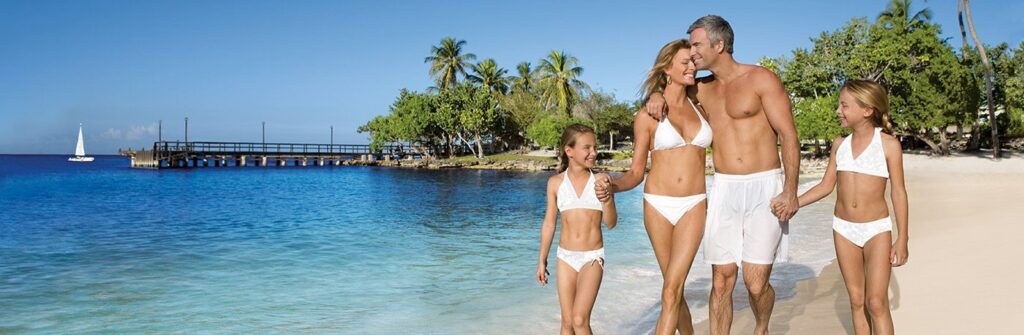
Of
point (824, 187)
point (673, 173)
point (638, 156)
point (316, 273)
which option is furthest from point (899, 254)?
point (316, 273)

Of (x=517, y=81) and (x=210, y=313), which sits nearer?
(x=210, y=313)

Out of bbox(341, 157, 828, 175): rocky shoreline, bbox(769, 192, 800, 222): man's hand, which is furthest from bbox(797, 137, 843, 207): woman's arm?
bbox(341, 157, 828, 175): rocky shoreline

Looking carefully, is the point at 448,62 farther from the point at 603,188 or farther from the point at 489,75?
the point at 603,188

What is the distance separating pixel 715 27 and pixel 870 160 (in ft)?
4.22

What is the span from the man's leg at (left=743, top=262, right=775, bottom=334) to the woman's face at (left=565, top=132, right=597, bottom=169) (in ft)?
3.94

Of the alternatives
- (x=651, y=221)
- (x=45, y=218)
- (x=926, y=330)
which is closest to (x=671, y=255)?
(x=651, y=221)

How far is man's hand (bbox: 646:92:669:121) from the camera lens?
156 inches

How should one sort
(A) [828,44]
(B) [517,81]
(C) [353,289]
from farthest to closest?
(B) [517,81]
(A) [828,44]
(C) [353,289]

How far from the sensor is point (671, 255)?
162 inches

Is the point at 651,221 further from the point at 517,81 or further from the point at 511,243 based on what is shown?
the point at 517,81

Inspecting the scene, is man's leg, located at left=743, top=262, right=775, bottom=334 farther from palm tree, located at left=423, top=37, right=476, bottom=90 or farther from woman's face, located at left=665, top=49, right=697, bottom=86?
palm tree, located at left=423, top=37, right=476, bottom=90

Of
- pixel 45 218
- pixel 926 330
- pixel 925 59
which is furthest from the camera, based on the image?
pixel 925 59

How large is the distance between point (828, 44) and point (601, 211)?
4772 cm

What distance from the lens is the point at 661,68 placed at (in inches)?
163
